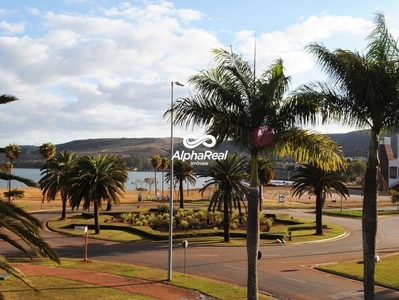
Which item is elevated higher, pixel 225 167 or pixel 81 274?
pixel 225 167

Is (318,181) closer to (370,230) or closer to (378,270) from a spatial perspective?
(378,270)

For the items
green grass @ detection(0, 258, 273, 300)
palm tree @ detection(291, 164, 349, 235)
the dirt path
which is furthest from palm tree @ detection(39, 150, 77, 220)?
palm tree @ detection(291, 164, 349, 235)

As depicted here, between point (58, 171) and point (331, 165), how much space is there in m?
39.1

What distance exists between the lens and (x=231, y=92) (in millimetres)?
15258

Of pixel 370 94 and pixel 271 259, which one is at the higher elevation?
pixel 370 94

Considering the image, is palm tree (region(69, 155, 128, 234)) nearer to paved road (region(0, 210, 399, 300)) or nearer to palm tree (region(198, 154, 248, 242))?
paved road (region(0, 210, 399, 300))

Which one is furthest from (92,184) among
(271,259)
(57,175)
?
(271,259)

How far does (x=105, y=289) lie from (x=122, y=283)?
143 centimetres

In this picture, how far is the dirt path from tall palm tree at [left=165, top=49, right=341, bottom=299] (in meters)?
6.85

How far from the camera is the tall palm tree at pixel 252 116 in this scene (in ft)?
48.1

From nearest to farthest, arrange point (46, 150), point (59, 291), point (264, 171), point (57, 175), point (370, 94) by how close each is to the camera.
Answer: point (370, 94)
point (59, 291)
point (57, 175)
point (264, 171)
point (46, 150)

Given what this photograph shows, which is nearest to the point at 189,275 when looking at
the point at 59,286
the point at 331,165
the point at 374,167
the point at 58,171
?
the point at 59,286

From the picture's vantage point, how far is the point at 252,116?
1498 cm

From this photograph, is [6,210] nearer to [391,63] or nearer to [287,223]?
[391,63]
